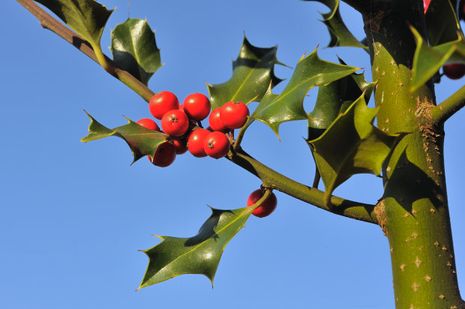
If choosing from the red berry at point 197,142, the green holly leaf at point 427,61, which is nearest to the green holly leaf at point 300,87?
the red berry at point 197,142

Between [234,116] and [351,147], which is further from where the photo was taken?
[234,116]

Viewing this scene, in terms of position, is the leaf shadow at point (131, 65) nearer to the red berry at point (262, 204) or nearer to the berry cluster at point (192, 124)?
the berry cluster at point (192, 124)

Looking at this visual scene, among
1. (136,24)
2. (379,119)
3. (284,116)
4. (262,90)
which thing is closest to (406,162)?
(379,119)

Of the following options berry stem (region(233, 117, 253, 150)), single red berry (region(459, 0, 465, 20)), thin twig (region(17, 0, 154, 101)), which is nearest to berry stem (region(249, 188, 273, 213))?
berry stem (region(233, 117, 253, 150))

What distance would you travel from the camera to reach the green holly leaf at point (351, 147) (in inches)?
49.0

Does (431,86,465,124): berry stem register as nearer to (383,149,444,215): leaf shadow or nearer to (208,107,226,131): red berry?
(383,149,444,215): leaf shadow

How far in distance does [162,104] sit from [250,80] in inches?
11.0

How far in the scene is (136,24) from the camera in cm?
187

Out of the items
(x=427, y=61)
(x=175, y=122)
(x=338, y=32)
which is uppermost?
(x=338, y=32)

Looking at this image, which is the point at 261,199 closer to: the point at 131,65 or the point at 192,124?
the point at 192,124

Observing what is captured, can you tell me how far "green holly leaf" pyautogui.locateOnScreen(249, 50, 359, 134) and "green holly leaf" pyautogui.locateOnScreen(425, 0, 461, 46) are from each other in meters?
0.31

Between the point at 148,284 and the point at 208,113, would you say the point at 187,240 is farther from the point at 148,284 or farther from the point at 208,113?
the point at 208,113

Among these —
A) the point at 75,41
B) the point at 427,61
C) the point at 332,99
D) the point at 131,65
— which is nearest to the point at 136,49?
the point at 131,65

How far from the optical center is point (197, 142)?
1.51 m
